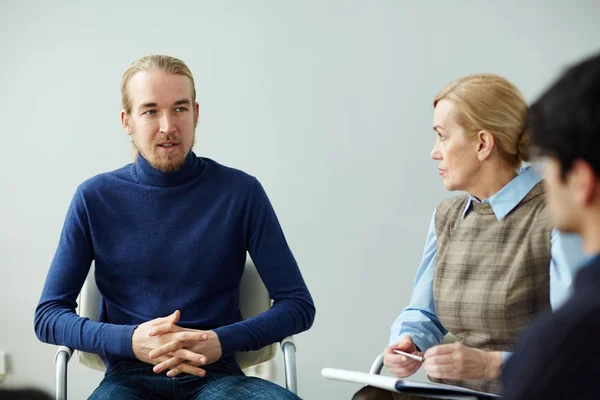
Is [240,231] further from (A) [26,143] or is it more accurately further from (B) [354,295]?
(A) [26,143]

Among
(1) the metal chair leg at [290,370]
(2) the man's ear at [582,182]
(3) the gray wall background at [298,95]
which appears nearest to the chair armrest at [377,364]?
(1) the metal chair leg at [290,370]

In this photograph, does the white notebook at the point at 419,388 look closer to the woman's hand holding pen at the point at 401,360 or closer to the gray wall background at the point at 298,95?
the woman's hand holding pen at the point at 401,360

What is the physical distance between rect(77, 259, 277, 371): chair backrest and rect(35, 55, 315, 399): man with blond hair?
0.03 meters

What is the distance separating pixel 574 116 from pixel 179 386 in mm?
1411

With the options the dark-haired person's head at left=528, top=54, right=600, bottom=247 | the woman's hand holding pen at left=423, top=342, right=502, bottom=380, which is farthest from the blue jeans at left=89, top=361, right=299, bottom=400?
the dark-haired person's head at left=528, top=54, right=600, bottom=247

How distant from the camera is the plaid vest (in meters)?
1.89

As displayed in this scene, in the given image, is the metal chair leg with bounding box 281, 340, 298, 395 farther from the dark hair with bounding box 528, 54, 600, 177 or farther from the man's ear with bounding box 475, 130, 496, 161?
the dark hair with bounding box 528, 54, 600, 177

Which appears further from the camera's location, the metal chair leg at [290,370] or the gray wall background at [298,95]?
the gray wall background at [298,95]

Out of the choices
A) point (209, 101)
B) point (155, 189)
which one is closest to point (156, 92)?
point (155, 189)

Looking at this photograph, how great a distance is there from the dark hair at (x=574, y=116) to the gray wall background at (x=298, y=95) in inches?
93.3

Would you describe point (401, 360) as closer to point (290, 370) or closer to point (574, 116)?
point (290, 370)

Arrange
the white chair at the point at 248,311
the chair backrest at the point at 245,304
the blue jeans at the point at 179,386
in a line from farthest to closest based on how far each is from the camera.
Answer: the chair backrest at the point at 245,304 < the white chair at the point at 248,311 < the blue jeans at the point at 179,386

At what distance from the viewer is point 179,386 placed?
82.6 inches

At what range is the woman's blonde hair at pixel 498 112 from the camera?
6.44 ft
